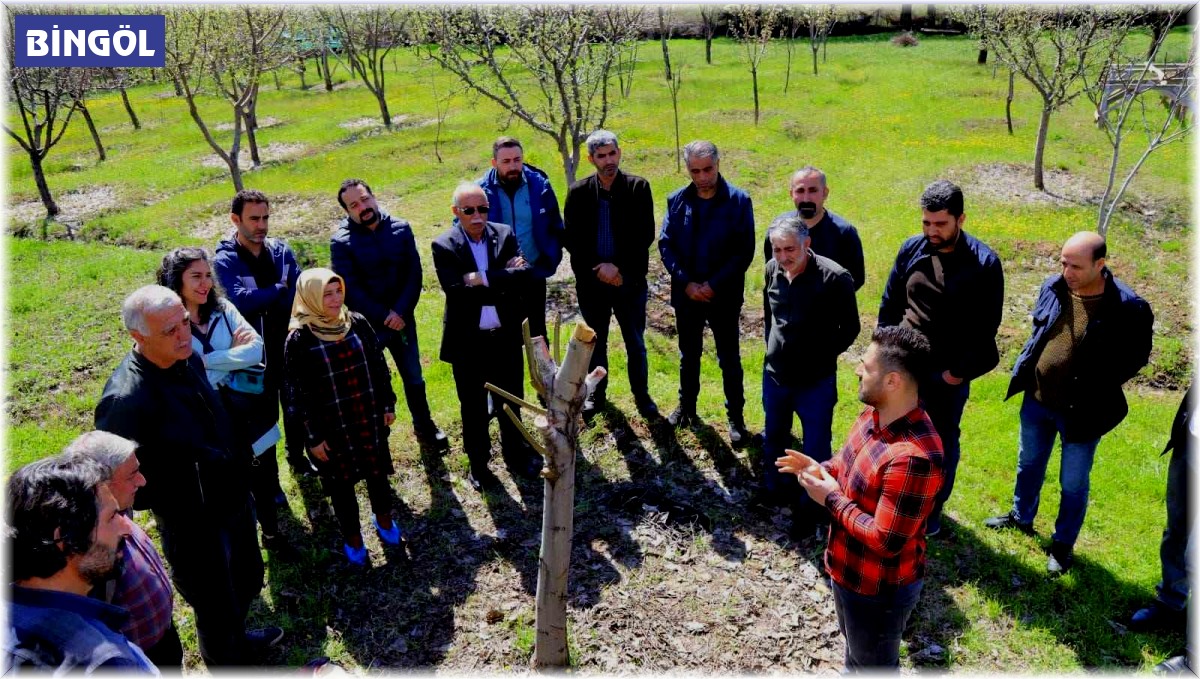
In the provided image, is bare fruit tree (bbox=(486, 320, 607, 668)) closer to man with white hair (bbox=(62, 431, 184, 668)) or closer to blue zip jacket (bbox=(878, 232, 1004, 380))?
man with white hair (bbox=(62, 431, 184, 668))

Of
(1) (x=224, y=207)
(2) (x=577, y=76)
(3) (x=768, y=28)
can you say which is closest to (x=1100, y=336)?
(2) (x=577, y=76)

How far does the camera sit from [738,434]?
7109 millimetres

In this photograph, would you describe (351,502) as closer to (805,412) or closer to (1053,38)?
(805,412)

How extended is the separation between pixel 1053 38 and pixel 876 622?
1580cm

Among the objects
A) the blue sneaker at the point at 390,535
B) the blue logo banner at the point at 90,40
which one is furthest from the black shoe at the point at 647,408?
the blue logo banner at the point at 90,40

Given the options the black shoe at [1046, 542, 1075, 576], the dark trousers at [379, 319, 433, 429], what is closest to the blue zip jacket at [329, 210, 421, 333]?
the dark trousers at [379, 319, 433, 429]

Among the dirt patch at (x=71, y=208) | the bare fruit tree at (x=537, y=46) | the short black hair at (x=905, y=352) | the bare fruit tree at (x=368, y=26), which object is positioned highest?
the bare fruit tree at (x=368, y=26)

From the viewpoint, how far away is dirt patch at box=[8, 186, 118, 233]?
17.7 m

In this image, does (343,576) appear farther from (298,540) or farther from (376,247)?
(376,247)

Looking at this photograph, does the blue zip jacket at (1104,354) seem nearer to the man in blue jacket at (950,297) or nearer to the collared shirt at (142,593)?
the man in blue jacket at (950,297)

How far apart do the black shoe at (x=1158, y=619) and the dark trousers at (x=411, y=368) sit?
562 centimetres

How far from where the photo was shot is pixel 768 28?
2598cm

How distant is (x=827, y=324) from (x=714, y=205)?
175 centimetres

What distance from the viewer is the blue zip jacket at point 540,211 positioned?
717 cm
